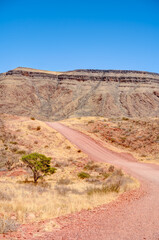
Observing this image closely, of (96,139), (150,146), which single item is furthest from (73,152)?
(150,146)

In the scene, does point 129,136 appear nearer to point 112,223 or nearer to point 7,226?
point 112,223

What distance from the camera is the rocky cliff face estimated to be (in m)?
68.1

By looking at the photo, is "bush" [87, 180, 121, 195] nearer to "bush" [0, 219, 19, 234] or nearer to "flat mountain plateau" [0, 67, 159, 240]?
"flat mountain plateau" [0, 67, 159, 240]

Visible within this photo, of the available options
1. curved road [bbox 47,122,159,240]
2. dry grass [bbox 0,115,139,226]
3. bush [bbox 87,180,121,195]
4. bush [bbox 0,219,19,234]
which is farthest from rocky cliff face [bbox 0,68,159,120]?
bush [bbox 0,219,19,234]

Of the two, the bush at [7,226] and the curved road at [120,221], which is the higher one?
the bush at [7,226]

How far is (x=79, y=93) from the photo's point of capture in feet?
265

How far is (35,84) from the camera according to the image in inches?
3344

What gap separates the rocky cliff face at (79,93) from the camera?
68.1 meters

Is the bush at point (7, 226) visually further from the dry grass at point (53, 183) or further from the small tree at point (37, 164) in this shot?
the small tree at point (37, 164)

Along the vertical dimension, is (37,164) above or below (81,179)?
above

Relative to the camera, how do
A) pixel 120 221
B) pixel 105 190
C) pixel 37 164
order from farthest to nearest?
pixel 37 164 → pixel 105 190 → pixel 120 221

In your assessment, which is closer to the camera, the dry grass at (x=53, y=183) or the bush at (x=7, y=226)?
the bush at (x=7, y=226)

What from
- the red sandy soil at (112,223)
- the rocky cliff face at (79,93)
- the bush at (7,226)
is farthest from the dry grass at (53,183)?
the rocky cliff face at (79,93)

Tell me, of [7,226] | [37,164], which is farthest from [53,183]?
[7,226]
